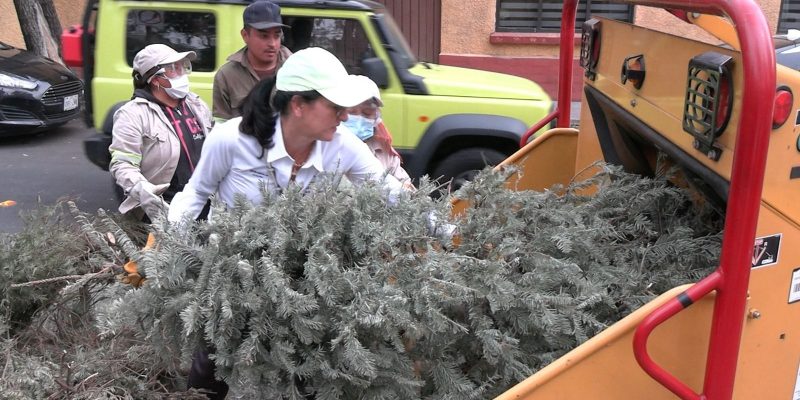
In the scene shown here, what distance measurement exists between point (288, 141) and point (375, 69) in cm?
303

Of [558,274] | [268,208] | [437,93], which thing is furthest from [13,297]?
[437,93]

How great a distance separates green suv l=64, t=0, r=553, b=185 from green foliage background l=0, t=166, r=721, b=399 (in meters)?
3.09

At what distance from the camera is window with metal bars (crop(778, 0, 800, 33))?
480 inches

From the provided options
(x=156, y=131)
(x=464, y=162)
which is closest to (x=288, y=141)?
(x=156, y=131)

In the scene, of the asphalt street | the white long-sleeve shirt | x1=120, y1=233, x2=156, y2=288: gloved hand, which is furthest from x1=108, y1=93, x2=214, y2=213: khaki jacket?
the asphalt street

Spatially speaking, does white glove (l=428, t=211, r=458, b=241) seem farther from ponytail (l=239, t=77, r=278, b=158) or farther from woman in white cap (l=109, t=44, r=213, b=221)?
woman in white cap (l=109, t=44, r=213, b=221)

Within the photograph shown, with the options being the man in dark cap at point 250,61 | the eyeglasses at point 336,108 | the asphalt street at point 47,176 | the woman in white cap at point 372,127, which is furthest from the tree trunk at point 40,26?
the eyeglasses at point 336,108

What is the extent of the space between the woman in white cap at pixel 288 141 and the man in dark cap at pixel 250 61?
1802mm

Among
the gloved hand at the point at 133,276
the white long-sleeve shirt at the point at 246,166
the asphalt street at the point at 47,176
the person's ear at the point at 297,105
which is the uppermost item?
the person's ear at the point at 297,105

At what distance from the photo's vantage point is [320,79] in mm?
2361

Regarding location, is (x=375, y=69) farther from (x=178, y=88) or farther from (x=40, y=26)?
(x=40, y=26)

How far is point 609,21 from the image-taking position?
290 centimetres

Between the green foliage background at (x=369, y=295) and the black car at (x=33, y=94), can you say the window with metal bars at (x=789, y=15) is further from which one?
the green foliage background at (x=369, y=295)

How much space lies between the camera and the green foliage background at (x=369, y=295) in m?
1.90
